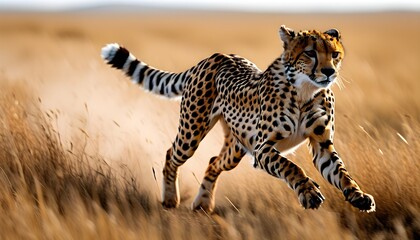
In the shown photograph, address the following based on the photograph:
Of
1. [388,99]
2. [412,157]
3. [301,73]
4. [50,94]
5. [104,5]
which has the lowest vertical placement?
[104,5]

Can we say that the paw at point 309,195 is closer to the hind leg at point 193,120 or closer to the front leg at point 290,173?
the front leg at point 290,173

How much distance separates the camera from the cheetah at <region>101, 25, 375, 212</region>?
3.88 metres

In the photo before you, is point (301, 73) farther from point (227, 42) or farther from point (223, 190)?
point (227, 42)

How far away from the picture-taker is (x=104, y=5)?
106125 mm

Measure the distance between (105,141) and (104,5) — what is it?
332ft

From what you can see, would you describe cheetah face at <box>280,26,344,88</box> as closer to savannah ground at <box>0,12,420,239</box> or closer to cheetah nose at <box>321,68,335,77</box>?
cheetah nose at <box>321,68,335,77</box>

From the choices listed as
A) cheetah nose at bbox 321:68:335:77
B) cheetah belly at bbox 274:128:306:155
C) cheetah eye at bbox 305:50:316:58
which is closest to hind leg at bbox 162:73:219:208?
cheetah belly at bbox 274:128:306:155

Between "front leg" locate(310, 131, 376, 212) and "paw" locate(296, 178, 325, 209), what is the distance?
18cm

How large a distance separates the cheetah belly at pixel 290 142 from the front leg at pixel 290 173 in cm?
8

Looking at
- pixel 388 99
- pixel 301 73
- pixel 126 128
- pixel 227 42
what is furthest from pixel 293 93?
pixel 227 42

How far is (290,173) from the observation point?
3.81 meters

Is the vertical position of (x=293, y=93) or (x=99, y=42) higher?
(x=293, y=93)

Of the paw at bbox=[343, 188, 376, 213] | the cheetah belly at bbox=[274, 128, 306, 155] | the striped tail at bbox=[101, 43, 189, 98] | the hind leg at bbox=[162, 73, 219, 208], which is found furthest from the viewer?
the striped tail at bbox=[101, 43, 189, 98]

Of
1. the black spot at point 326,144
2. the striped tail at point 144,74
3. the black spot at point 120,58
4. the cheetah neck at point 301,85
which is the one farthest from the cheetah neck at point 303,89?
the black spot at point 120,58
